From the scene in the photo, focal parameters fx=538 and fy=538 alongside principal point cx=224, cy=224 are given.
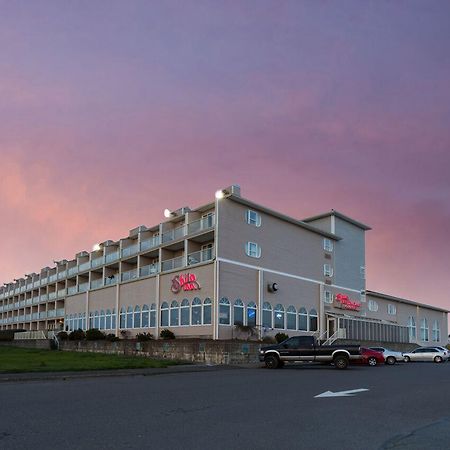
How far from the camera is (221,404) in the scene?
1296 cm

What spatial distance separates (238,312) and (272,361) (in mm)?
12790

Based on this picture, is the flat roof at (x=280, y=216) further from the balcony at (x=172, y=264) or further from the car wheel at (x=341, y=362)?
the car wheel at (x=341, y=362)

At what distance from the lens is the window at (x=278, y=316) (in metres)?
44.9

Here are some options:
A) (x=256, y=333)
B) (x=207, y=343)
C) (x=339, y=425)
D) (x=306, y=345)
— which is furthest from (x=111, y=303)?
(x=339, y=425)

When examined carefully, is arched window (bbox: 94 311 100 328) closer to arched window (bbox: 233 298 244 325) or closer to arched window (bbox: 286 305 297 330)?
arched window (bbox: 233 298 244 325)

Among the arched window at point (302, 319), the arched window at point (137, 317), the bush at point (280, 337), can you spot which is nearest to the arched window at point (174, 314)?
the arched window at point (137, 317)

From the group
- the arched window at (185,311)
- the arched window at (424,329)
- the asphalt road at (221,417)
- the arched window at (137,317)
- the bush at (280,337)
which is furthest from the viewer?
the arched window at (424,329)

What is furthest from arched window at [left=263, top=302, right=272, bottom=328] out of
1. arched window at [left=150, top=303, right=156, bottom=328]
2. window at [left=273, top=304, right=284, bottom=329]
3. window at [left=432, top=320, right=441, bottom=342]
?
window at [left=432, top=320, right=441, bottom=342]

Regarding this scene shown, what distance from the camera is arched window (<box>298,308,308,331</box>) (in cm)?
4762

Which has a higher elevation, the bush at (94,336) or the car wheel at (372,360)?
the bush at (94,336)

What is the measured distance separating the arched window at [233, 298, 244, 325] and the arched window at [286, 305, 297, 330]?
5974 mm

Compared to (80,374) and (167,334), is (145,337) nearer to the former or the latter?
(167,334)

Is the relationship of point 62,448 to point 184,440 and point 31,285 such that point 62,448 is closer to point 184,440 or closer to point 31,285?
point 184,440

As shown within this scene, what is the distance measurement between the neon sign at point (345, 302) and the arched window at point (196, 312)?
16515 mm
